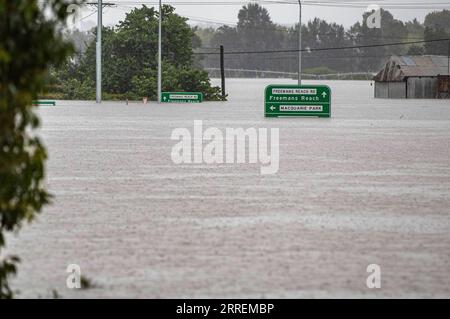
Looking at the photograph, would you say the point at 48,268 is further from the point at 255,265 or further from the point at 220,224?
the point at 220,224

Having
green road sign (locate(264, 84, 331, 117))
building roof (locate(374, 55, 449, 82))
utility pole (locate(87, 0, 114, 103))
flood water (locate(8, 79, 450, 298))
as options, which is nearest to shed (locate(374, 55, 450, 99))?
→ building roof (locate(374, 55, 449, 82))

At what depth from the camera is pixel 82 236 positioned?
1120 cm

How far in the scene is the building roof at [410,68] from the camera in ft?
328

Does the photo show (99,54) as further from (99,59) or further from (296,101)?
(296,101)

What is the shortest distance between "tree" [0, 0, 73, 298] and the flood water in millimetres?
1631

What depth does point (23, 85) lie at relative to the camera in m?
6.44

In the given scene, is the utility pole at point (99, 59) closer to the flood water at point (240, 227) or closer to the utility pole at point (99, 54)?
the utility pole at point (99, 54)

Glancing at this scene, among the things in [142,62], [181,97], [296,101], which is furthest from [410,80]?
[296,101]

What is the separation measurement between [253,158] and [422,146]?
629cm

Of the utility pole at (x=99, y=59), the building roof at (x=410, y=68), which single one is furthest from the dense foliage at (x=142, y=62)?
the building roof at (x=410, y=68)

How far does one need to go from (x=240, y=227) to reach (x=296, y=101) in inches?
1342

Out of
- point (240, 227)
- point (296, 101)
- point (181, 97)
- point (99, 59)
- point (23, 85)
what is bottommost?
point (240, 227)

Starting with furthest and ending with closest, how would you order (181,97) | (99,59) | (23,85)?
(181,97) → (99,59) → (23,85)

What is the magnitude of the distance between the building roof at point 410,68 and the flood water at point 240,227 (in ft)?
253
